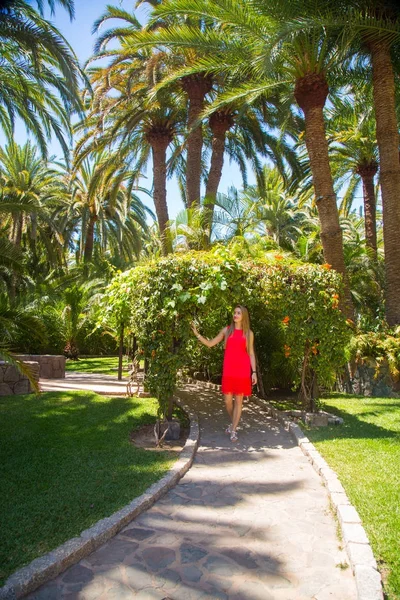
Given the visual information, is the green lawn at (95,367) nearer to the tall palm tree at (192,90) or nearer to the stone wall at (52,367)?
the stone wall at (52,367)

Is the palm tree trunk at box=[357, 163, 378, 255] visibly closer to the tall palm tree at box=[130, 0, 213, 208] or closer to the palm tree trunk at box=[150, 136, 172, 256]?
the tall palm tree at box=[130, 0, 213, 208]

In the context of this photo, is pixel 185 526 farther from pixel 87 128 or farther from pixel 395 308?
pixel 87 128

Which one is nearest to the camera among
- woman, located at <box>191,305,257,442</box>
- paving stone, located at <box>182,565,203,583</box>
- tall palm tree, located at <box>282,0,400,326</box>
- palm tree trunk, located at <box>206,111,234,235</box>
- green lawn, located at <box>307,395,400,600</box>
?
paving stone, located at <box>182,565,203,583</box>

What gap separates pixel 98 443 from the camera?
6.16m

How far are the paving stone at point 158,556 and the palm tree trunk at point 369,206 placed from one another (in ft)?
48.5

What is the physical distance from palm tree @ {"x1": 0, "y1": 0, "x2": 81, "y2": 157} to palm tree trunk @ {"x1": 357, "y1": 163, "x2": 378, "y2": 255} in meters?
10.5

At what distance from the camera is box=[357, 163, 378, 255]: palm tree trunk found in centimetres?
1700

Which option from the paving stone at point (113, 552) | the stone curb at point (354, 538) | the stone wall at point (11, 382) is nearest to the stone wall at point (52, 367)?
the stone wall at point (11, 382)

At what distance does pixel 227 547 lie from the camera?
3.57 meters

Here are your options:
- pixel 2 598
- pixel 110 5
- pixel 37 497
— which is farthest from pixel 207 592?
pixel 110 5

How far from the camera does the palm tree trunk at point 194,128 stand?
13.5 m

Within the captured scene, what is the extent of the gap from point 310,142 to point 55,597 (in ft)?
35.0

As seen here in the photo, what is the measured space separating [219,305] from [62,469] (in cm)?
325

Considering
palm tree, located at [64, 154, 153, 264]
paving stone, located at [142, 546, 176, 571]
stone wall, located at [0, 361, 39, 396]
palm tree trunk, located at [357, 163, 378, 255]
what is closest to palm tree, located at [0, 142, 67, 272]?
palm tree, located at [64, 154, 153, 264]
